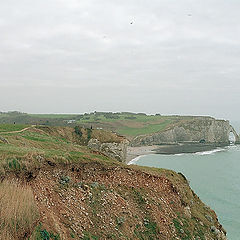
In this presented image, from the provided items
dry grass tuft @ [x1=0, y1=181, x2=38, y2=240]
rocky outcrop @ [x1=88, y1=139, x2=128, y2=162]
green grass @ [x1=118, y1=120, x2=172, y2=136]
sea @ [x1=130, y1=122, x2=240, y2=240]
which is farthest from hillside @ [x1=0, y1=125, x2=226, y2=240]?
green grass @ [x1=118, y1=120, x2=172, y2=136]

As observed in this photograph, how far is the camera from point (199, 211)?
2227 centimetres

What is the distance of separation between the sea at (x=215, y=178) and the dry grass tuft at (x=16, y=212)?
32901 mm

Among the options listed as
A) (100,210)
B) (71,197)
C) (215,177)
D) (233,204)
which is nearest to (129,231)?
(100,210)

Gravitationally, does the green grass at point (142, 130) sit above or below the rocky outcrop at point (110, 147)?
below

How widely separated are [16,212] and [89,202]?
5.73 m

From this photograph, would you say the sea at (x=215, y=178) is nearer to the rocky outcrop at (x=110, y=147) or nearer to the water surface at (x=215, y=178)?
the water surface at (x=215, y=178)

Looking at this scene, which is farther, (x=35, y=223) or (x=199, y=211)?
(x=199, y=211)

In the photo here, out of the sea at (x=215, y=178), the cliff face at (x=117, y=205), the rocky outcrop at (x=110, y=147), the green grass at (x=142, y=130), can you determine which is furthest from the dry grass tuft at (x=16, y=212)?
the green grass at (x=142, y=130)

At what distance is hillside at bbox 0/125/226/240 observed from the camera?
38.5 ft

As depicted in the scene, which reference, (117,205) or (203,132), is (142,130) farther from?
(117,205)

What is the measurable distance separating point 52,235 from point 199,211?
14462 millimetres

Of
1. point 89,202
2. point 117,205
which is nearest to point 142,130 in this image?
point 117,205

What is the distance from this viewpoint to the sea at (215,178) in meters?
44.3

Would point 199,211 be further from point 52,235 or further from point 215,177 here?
point 215,177
